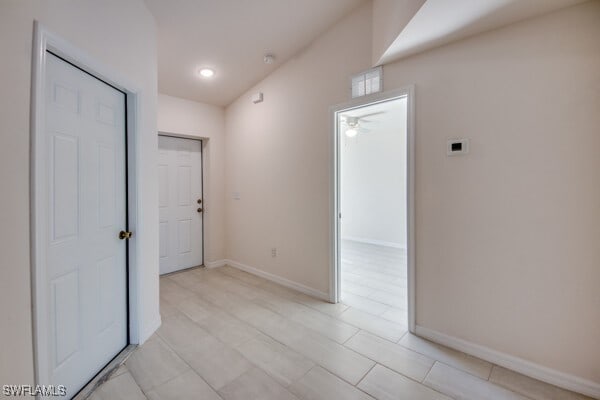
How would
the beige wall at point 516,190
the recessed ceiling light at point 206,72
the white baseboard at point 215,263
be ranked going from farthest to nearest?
the white baseboard at point 215,263
the recessed ceiling light at point 206,72
the beige wall at point 516,190

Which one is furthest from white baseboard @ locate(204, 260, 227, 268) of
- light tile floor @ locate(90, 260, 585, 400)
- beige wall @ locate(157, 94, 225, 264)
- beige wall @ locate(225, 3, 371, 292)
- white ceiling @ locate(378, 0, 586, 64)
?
white ceiling @ locate(378, 0, 586, 64)

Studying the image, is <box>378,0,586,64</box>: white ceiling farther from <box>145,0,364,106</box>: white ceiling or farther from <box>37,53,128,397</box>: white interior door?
<box>37,53,128,397</box>: white interior door

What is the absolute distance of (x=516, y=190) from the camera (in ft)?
5.87

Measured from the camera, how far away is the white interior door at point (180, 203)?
375cm

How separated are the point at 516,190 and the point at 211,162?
12.1 feet

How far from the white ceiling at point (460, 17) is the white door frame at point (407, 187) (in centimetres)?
38

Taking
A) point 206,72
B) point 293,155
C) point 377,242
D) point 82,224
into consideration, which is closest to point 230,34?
point 206,72

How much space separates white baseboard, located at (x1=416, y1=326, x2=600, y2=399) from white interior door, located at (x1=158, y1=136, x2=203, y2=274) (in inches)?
132

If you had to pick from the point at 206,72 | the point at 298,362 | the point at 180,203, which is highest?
the point at 206,72

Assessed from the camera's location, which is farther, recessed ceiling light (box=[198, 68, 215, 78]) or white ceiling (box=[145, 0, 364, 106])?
recessed ceiling light (box=[198, 68, 215, 78])

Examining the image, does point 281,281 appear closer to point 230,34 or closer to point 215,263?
point 215,263

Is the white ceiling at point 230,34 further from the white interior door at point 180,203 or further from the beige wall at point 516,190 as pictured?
the beige wall at point 516,190

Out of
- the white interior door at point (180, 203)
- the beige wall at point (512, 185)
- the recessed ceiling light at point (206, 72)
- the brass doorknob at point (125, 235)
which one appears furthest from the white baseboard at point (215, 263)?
the beige wall at point (512, 185)

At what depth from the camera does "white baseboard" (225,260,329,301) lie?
118 inches
